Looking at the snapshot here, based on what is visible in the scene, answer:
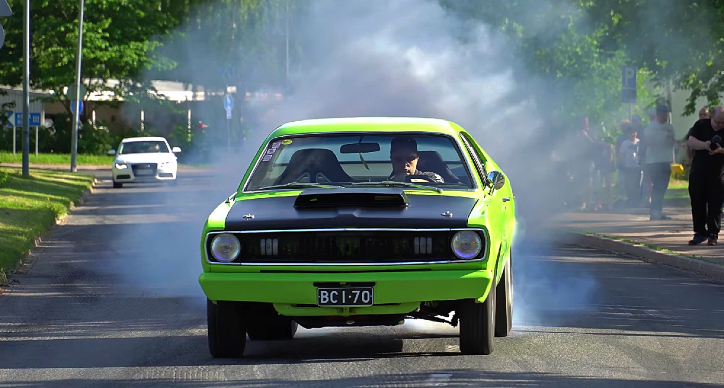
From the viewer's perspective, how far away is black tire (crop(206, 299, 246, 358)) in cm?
796

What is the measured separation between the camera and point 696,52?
25672 millimetres

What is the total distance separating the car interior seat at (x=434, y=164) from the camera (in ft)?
29.4

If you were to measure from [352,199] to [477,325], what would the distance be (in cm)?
105

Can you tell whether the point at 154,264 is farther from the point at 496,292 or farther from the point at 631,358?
the point at 631,358

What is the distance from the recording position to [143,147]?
121ft

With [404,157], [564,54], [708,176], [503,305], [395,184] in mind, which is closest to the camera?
[395,184]

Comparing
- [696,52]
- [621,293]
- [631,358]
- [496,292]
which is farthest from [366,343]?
[696,52]

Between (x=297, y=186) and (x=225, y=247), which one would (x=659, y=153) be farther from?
(x=225, y=247)

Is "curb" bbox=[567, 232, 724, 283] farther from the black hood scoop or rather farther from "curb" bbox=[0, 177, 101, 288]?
"curb" bbox=[0, 177, 101, 288]

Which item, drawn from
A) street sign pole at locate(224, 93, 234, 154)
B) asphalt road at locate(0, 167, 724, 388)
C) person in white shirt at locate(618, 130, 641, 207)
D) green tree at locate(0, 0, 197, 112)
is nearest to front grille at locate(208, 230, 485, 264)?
asphalt road at locate(0, 167, 724, 388)

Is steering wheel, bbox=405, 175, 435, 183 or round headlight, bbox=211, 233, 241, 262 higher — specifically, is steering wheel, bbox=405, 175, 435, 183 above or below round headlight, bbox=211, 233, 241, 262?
above

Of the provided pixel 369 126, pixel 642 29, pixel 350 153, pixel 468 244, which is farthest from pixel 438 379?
pixel 642 29

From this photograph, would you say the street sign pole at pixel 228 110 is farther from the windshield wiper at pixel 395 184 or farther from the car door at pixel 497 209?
the windshield wiper at pixel 395 184

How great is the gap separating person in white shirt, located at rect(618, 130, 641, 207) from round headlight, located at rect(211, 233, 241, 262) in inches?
710
